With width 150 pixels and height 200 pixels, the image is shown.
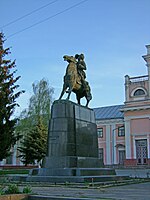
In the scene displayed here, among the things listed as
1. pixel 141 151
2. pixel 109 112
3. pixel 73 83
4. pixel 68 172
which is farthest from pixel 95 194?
pixel 109 112

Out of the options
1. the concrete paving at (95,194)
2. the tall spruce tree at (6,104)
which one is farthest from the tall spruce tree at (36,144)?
the concrete paving at (95,194)

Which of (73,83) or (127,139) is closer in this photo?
(73,83)

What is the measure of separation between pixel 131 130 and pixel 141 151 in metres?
3.63

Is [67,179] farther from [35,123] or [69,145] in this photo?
[35,123]

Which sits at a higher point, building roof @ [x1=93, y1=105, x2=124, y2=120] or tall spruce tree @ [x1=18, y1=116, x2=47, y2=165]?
building roof @ [x1=93, y1=105, x2=124, y2=120]

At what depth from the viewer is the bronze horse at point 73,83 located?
16203mm

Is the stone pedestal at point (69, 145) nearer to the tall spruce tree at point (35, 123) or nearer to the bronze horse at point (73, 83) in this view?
the bronze horse at point (73, 83)

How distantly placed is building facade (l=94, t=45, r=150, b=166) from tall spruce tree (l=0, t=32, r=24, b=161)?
22364 millimetres

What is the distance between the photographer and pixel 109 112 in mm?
57562

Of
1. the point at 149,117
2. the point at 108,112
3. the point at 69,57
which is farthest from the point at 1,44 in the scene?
the point at 108,112

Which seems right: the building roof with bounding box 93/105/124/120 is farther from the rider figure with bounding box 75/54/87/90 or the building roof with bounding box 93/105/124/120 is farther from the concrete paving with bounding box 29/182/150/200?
the concrete paving with bounding box 29/182/150/200

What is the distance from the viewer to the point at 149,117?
47500 mm

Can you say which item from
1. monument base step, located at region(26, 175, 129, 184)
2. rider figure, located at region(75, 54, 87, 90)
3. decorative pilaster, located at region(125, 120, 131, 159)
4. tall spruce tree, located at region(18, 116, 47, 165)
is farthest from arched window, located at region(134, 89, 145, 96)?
monument base step, located at region(26, 175, 129, 184)

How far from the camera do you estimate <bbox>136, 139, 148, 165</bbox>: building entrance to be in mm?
47188
